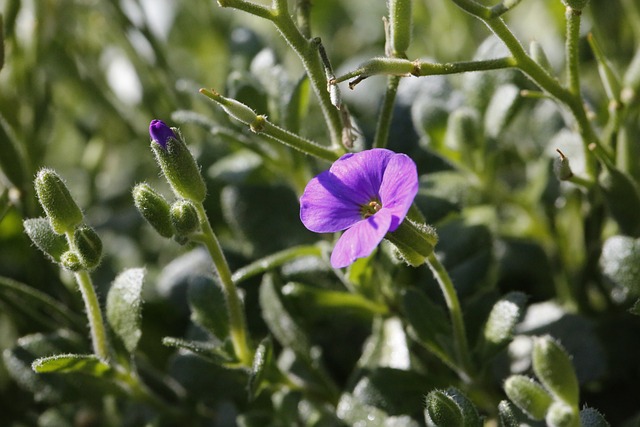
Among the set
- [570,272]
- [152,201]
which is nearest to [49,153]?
[152,201]

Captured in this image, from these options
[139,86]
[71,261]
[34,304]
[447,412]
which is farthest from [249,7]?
[139,86]

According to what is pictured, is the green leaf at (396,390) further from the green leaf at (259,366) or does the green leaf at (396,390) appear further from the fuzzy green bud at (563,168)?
the fuzzy green bud at (563,168)

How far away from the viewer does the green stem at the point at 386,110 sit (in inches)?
30.9

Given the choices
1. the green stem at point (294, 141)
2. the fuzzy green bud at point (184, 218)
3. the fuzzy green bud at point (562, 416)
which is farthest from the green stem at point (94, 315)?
the fuzzy green bud at point (562, 416)

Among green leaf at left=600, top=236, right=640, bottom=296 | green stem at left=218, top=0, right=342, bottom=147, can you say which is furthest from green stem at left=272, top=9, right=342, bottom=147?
green leaf at left=600, top=236, right=640, bottom=296

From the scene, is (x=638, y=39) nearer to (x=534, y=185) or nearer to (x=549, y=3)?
(x=549, y=3)

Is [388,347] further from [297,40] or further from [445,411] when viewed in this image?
[297,40]

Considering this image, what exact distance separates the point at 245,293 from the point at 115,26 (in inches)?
22.2

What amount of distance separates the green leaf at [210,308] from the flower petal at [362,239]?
23cm

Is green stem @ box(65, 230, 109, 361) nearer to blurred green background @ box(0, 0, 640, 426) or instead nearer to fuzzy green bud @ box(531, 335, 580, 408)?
blurred green background @ box(0, 0, 640, 426)

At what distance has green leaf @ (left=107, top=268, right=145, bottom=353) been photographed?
0.85 meters

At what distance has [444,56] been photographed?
137 centimetres

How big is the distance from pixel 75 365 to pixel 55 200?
17cm

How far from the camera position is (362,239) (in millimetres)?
662
